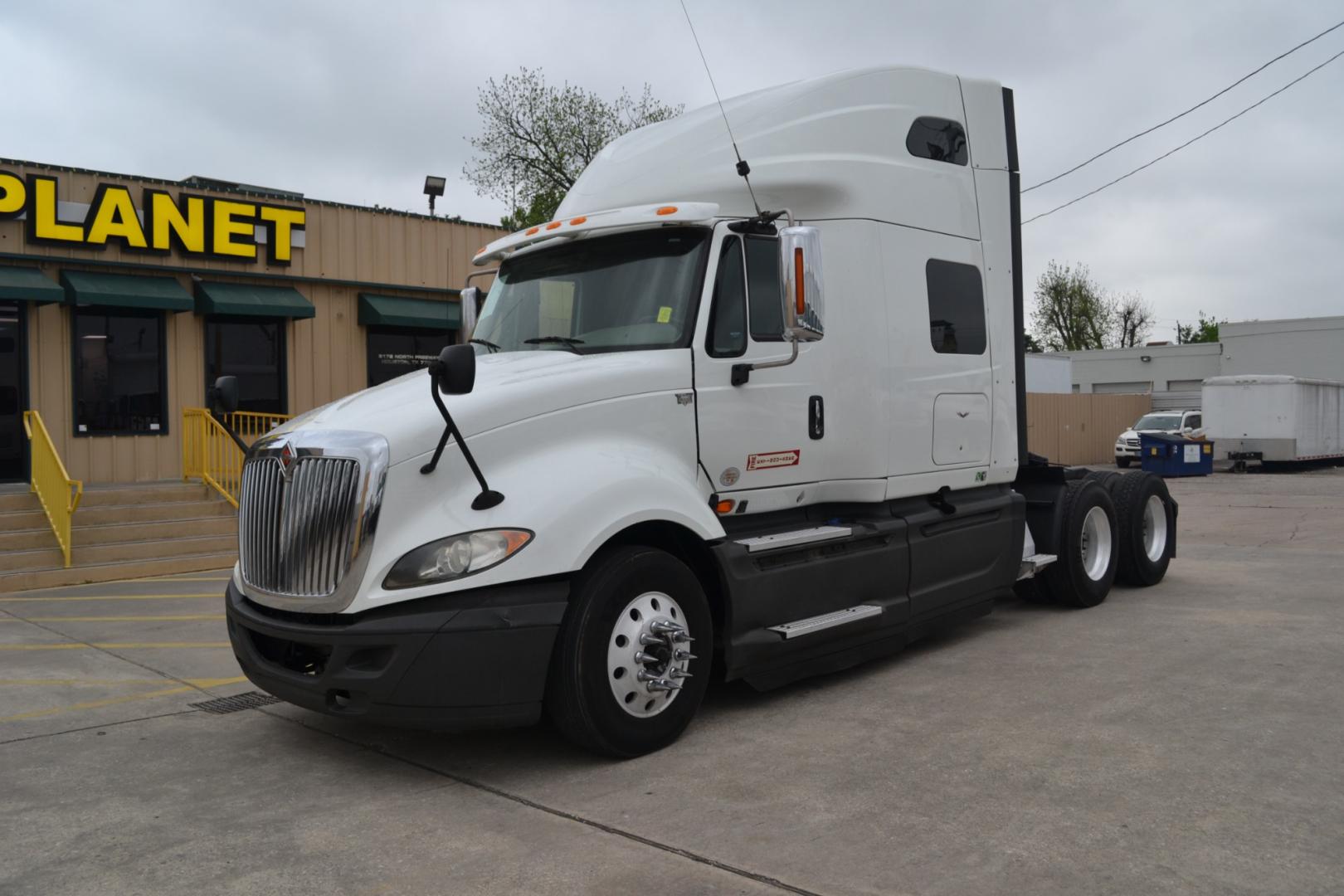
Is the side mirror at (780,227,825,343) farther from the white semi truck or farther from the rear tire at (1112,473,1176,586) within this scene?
the rear tire at (1112,473,1176,586)

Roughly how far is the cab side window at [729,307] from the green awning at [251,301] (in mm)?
11676

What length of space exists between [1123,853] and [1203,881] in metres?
0.29

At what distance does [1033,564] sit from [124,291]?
12.3m

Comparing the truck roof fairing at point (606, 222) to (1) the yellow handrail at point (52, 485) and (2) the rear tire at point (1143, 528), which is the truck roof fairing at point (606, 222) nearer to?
(2) the rear tire at point (1143, 528)

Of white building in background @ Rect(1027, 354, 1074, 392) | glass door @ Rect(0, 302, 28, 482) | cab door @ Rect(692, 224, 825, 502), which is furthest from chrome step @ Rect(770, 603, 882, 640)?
white building in background @ Rect(1027, 354, 1074, 392)

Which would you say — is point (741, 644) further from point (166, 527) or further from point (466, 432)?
point (166, 527)

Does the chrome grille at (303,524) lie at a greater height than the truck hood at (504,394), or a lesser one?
lesser

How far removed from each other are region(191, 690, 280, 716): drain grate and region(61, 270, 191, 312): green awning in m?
9.77

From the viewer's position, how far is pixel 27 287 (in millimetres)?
13680

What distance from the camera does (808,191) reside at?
645 cm

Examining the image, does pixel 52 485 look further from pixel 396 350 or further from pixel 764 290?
pixel 764 290

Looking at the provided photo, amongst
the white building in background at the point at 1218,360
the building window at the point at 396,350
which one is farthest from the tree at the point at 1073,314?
the building window at the point at 396,350

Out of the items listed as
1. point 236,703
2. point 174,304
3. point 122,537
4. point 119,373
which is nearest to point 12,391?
point 119,373

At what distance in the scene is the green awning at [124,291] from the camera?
559 inches
